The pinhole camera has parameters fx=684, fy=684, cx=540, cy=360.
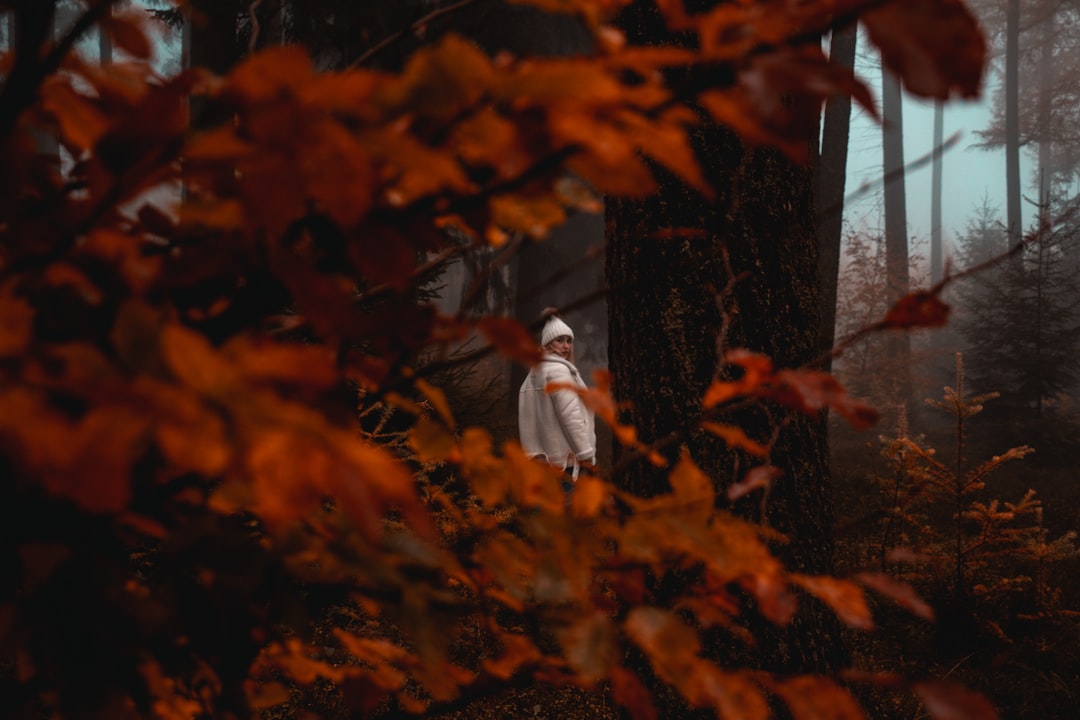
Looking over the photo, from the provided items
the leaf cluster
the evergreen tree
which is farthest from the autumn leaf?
the evergreen tree

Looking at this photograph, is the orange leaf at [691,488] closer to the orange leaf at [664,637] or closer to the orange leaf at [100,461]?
the orange leaf at [664,637]

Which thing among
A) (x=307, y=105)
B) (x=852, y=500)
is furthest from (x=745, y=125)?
(x=852, y=500)

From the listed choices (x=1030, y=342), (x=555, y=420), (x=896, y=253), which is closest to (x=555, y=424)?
(x=555, y=420)

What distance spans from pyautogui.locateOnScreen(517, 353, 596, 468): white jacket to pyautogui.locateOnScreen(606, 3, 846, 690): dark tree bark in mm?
2839

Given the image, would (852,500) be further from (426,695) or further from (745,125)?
(745,125)

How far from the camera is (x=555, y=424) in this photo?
196 inches

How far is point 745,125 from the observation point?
0.46 meters

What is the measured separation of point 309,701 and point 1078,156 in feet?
124

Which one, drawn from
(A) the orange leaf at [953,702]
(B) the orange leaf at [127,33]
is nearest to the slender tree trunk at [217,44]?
(B) the orange leaf at [127,33]

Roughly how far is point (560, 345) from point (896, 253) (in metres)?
12.7

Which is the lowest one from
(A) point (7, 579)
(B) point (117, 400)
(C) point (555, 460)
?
(C) point (555, 460)

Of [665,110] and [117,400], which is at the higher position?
[665,110]

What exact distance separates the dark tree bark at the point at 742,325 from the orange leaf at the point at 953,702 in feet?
3.77

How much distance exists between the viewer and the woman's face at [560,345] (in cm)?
498
